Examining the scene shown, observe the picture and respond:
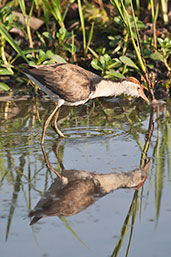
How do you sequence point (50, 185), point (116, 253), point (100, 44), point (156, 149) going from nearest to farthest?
point (116, 253), point (50, 185), point (156, 149), point (100, 44)

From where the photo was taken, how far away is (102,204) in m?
4.47

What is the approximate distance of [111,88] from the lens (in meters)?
7.04

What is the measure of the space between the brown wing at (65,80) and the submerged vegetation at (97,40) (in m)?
1.23

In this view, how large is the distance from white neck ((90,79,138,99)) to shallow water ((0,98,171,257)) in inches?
16.5

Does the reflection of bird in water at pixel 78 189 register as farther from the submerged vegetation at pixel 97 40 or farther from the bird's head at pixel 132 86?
the submerged vegetation at pixel 97 40

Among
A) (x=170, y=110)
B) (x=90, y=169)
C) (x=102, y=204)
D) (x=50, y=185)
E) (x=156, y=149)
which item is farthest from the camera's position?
(x=170, y=110)

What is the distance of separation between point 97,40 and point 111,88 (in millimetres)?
2984

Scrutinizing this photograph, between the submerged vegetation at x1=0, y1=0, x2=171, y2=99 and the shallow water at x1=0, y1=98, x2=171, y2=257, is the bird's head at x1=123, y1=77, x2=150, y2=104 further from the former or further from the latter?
the submerged vegetation at x1=0, y1=0, x2=171, y2=99

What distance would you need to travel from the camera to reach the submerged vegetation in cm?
841

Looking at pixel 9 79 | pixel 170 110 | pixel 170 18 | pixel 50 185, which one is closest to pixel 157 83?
pixel 170 110

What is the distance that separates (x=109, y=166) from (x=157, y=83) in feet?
12.3

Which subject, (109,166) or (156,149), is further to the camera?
(156,149)

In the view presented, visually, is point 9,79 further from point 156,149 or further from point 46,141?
point 156,149

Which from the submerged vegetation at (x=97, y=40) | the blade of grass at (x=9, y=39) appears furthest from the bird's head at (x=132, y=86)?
the blade of grass at (x=9, y=39)
